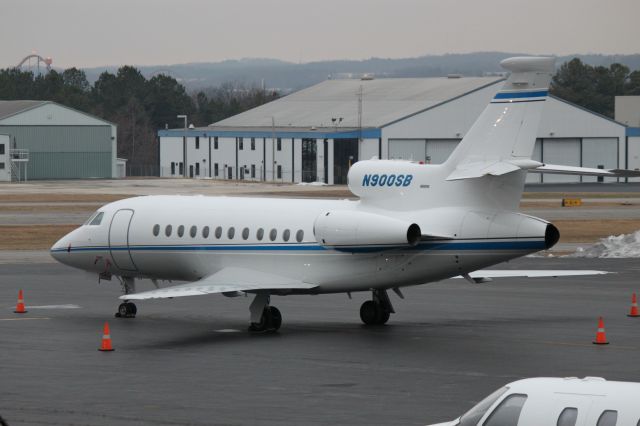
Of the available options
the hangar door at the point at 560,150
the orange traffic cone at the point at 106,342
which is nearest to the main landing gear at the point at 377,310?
the orange traffic cone at the point at 106,342

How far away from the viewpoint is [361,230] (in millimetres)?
27578

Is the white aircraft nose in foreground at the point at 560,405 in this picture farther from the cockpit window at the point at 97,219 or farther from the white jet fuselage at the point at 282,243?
the cockpit window at the point at 97,219

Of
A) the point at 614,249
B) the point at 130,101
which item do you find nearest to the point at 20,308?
the point at 614,249

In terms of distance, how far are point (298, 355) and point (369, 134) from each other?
310 feet

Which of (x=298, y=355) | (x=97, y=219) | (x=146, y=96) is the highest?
(x=146, y=96)

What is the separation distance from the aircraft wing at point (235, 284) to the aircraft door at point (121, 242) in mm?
2457

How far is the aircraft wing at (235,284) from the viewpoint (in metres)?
27.9

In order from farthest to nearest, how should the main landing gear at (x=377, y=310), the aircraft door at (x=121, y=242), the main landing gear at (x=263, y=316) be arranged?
the aircraft door at (x=121, y=242)
the main landing gear at (x=377, y=310)
the main landing gear at (x=263, y=316)

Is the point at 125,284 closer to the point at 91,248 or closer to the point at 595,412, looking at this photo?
the point at 91,248

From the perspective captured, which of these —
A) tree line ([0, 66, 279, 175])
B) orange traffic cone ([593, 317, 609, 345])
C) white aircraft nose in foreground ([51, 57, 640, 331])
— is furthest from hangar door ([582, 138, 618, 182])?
orange traffic cone ([593, 317, 609, 345])

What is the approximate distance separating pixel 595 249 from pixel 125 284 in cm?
2331

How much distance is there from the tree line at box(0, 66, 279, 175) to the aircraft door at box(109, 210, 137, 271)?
14679 centimetres

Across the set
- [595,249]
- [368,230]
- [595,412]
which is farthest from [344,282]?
[595,249]

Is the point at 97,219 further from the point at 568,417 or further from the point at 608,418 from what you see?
the point at 608,418
